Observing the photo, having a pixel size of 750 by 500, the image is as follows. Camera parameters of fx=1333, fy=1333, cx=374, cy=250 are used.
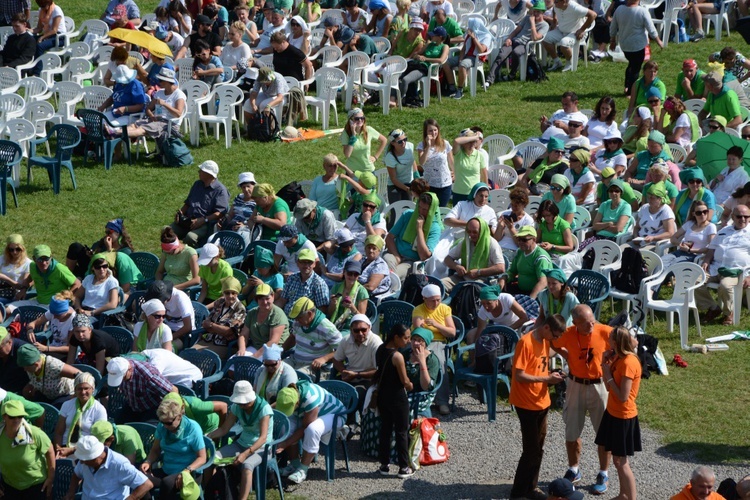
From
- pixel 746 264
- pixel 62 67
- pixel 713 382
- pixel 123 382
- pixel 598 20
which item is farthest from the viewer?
pixel 598 20

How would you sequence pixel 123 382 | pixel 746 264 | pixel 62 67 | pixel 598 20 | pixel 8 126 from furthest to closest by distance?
pixel 598 20
pixel 62 67
pixel 8 126
pixel 746 264
pixel 123 382

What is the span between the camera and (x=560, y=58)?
21109mm

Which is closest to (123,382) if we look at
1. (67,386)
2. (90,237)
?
(67,386)

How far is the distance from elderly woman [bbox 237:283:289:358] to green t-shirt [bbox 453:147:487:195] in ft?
12.9

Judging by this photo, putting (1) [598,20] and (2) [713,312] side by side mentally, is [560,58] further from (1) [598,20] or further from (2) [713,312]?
(2) [713,312]

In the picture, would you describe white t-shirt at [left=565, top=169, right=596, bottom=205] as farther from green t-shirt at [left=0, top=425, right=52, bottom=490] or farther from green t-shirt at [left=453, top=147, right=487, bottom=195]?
green t-shirt at [left=0, top=425, right=52, bottom=490]

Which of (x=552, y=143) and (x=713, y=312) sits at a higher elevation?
(x=552, y=143)

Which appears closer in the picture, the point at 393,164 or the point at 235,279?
the point at 235,279

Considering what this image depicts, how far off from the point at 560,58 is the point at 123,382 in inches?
482

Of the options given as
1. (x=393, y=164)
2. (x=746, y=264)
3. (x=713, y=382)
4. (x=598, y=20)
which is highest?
(x=598, y=20)

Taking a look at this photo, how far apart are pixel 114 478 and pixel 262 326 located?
2.64 metres

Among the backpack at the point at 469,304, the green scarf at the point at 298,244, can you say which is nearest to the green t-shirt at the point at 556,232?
the backpack at the point at 469,304

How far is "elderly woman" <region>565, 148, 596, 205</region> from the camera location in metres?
14.7

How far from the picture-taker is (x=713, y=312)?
1352cm
